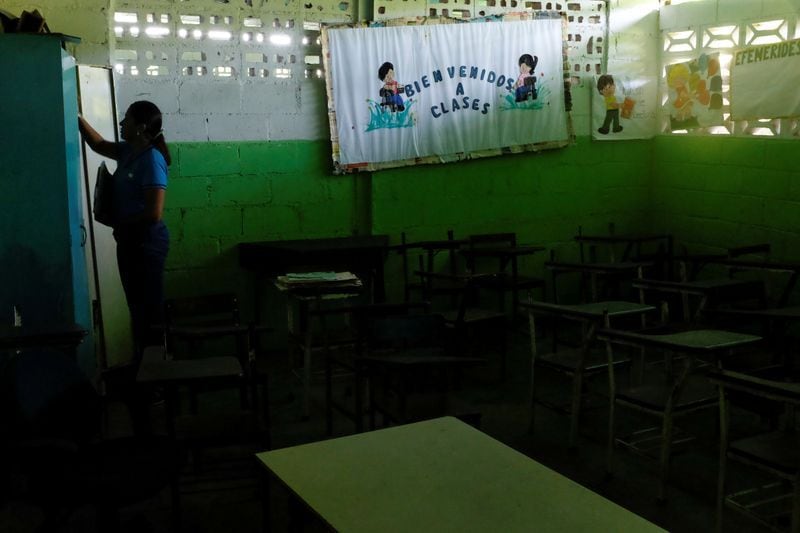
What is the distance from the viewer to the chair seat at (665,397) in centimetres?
345

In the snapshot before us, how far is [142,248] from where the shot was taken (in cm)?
446

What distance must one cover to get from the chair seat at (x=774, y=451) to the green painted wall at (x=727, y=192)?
3.27 meters

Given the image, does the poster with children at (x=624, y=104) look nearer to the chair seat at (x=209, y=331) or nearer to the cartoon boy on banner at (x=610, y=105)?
the cartoon boy on banner at (x=610, y=105)

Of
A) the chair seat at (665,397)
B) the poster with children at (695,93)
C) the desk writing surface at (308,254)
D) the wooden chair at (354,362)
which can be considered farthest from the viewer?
the poster with children at (695,93)

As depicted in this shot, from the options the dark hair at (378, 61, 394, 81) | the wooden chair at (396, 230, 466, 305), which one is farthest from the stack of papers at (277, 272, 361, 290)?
the dark hair at (378, 61, 394, 81)

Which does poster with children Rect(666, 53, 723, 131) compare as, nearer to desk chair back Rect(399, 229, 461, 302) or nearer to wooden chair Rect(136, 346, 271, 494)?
desk chair back Rect(399, 229, 461, 302)

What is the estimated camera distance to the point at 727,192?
643 cm

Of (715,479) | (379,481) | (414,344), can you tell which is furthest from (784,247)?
(379,481)

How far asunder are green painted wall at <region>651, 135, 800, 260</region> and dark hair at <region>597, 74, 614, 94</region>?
25.7 inches

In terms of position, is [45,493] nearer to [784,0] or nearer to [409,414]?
[409,414]

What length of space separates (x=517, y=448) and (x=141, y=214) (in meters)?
2.20

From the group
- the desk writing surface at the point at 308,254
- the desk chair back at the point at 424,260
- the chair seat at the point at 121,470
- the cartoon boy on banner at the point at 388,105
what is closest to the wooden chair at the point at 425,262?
the desk chair back at the point at 424,260

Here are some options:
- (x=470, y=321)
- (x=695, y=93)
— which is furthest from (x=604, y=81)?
(x=470, y=321)

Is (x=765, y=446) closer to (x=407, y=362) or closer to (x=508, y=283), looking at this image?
(x=407, y=362)
